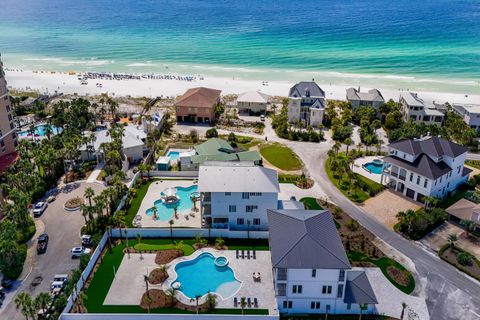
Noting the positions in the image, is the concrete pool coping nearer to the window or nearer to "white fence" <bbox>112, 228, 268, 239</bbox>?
"white fence" <bbox>112, 228, 268, 239</bbox>

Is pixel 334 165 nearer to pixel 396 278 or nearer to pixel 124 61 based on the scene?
pixel 396 278

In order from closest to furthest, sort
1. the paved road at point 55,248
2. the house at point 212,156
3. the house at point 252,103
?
the paved road at point 55,248 < the house at point 212,156 < the house at point 252,103

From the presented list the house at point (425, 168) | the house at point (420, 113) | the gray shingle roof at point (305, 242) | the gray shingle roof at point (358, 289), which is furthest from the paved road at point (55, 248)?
the house at point (420, 113)

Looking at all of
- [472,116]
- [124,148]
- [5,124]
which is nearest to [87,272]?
[124,148]

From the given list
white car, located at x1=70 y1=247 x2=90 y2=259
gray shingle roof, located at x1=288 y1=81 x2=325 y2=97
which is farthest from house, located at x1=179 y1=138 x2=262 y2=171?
gray shingle roof, located at x1=288 y1=81 x2=325 y2=97

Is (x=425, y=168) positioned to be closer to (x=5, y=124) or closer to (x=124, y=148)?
(x=124, y=148)

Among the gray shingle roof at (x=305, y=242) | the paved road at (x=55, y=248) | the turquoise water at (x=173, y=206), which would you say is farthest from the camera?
the turquoise water at (x=173, y=206)

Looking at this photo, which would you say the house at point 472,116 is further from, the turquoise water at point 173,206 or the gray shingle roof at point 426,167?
the turquoise water at point 173,206
